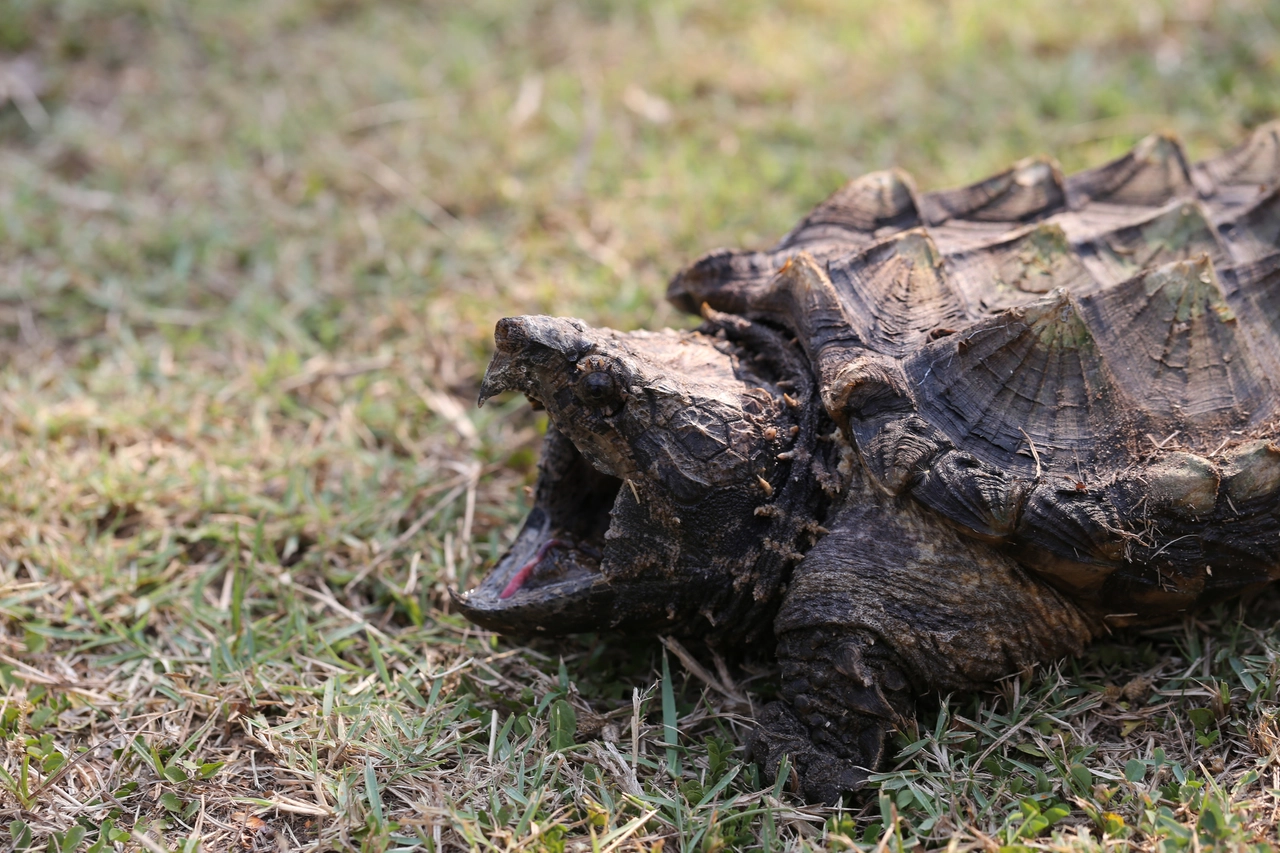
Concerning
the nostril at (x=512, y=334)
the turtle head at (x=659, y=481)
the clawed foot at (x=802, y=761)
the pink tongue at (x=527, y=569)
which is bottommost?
the clawed foot at (x=802, y=761)

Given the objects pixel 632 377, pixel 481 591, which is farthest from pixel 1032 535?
pixel 481 591

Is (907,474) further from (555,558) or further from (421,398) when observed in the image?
(421,398)

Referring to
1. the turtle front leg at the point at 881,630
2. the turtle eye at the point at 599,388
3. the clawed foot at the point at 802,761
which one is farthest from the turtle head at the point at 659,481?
the clawed foot at the point at 802,761

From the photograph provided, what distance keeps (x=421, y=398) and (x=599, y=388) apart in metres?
1.49

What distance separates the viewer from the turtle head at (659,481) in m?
2.46

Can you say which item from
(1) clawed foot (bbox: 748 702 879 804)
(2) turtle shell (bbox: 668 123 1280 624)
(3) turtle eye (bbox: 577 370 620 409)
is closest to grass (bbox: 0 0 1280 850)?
(1) clawed foot (bbox: 748 702 879 804)

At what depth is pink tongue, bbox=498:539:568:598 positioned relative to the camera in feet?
8.67

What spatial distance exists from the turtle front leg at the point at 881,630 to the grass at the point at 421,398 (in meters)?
0.12

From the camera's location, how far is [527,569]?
2.68 m

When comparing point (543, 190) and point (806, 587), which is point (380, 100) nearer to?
point (543, 190)

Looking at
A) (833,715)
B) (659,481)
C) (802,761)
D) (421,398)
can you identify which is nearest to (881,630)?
(833,715)

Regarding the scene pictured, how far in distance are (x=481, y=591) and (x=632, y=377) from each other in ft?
2.36

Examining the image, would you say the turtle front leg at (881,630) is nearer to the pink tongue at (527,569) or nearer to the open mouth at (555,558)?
the open mouth at (555,558)

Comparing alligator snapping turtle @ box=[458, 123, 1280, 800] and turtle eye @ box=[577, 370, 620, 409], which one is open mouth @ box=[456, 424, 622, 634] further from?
turtle eye @ box=[577, 370, 620, 409]
